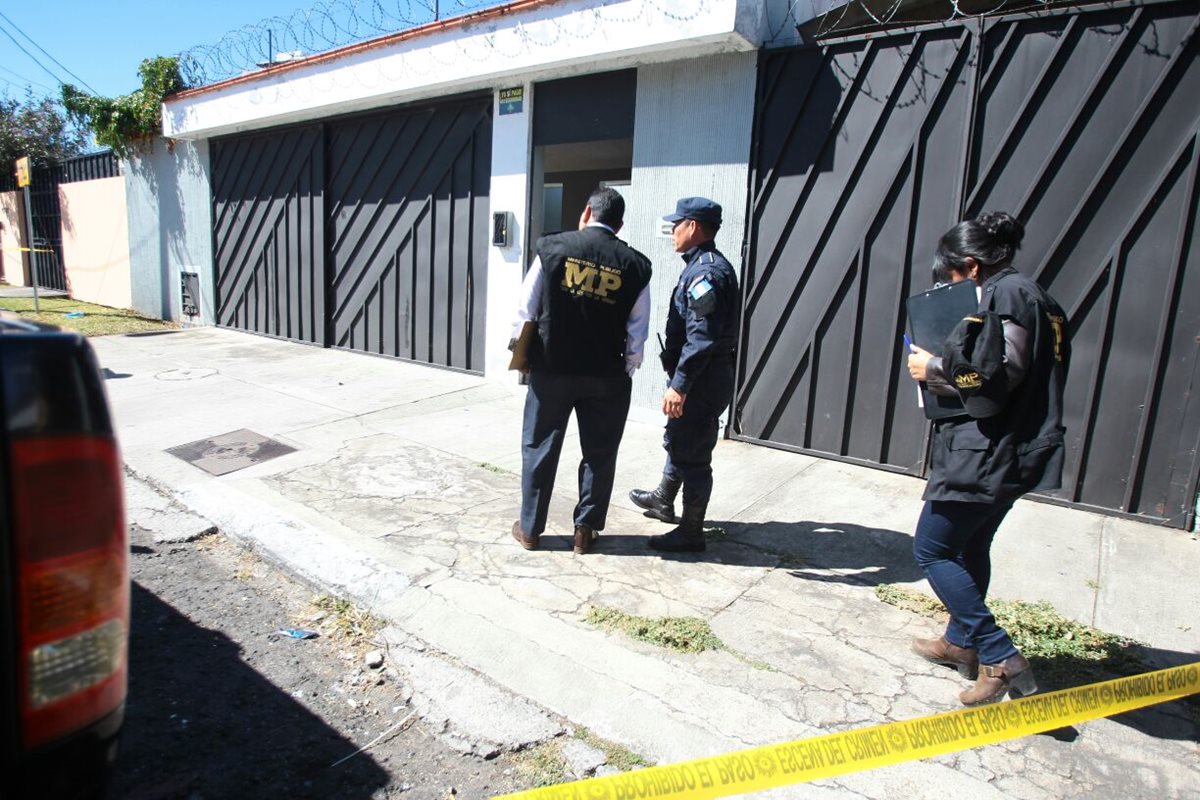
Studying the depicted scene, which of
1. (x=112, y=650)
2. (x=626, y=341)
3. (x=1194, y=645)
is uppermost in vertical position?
(x=626, y=341)

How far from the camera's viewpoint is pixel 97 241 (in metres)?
14.8

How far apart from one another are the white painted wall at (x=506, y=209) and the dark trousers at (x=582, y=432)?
371 centimetres

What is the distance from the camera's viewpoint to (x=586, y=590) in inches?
140

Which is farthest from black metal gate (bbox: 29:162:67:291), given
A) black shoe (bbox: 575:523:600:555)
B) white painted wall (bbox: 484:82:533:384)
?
black shoe (bbox: 575:523:600:555)

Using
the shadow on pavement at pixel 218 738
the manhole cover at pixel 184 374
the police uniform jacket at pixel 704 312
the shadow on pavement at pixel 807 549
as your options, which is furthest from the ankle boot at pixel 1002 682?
the manhole cover at pixel 184 374

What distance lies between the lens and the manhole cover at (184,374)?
8125mm

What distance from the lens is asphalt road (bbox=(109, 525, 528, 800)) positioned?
2.33 m

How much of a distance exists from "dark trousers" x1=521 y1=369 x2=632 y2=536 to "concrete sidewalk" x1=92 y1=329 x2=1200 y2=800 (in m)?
0.28

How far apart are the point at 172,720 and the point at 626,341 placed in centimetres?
253

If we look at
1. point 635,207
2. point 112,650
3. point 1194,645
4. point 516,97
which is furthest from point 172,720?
point 516,97

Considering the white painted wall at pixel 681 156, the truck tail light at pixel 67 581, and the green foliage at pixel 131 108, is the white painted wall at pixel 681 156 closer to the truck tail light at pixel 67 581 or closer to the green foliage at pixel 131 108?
the truck tail light at pixel 67 581

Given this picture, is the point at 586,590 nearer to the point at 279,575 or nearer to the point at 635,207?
the point at 279,575

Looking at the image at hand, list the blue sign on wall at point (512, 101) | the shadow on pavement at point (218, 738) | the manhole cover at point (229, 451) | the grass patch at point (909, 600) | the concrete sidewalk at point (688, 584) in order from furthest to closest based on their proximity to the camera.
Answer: the blue sign on wall at point (512, 101), the manhole cover at point (229, 451), the grass patch at point (909, 600), the concrete sidewalk at point (688, 584), the shadow on pavement at point (218, 738)

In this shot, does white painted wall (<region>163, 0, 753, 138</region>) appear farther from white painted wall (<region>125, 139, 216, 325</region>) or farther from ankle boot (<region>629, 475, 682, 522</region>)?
ankle boot (<region>629, 475, 682, 522</region>)
